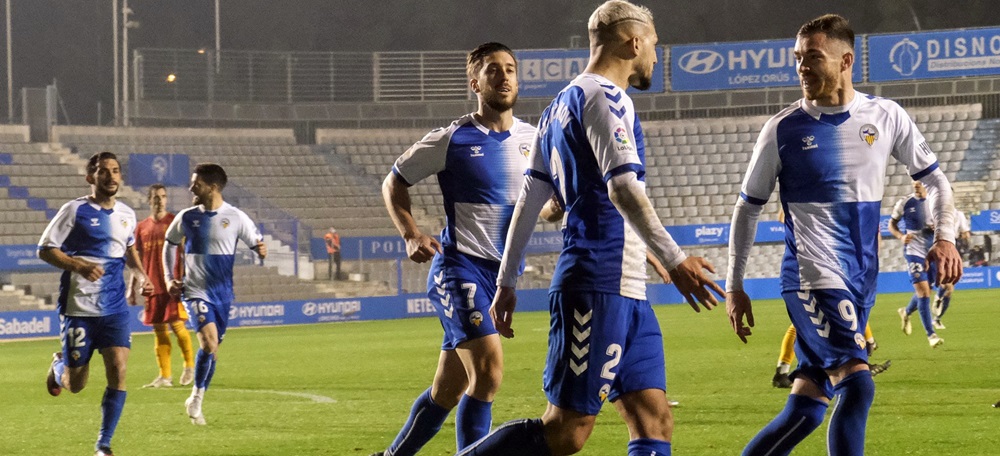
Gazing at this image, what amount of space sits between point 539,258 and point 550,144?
27.9 m

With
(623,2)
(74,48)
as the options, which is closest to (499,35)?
(74,48)

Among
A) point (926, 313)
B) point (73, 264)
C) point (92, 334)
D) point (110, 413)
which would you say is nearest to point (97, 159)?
point (73, 264)

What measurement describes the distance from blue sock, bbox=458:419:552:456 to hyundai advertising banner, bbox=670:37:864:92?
34.9 meters

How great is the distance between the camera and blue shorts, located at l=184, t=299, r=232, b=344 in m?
10.3

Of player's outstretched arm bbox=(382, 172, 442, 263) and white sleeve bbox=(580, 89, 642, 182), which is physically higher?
white sleeve bbox=(580, 89, 642, 182)

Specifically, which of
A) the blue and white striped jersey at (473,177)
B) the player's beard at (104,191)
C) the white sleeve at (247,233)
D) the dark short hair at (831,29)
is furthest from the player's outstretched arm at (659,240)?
the white sleeve at (247,233)

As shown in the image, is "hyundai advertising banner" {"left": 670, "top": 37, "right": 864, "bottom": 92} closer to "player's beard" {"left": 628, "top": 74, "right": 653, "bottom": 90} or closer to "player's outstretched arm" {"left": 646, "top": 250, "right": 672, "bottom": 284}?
"player's outstretched arm" {"left": 646, "top": 250, "right": 672, "bottom": 284}

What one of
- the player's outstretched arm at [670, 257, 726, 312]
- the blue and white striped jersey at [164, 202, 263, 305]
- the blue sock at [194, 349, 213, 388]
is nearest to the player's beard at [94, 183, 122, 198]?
the blue sock at [194, 349, 213, 388]

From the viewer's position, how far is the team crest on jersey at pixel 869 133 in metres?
5.10

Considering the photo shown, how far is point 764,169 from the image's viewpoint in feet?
17.0

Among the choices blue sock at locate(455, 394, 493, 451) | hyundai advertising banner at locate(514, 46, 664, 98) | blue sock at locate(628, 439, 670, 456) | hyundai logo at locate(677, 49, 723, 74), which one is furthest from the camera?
hyundai advertising banner at locate(514, 46, 664, 98)

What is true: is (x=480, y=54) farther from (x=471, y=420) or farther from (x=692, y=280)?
(x=692, y=280)

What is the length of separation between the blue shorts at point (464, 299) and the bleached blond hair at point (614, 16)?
1.90 m

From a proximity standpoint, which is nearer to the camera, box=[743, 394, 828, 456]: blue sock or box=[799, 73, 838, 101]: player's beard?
box=[743, 394, 828, 456]: blue sock
